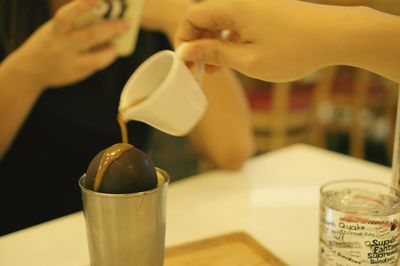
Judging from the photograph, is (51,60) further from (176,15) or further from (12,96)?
(176,15)

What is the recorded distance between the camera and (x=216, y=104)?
116 centimetres

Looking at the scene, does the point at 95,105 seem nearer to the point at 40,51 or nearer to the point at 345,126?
the point at 40,51

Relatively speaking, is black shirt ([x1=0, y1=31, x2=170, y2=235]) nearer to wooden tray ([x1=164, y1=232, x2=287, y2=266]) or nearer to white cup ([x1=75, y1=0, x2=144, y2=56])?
white cup ([x1=75, y1=0, x2=144, y2=56])

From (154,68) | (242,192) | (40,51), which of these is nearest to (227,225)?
(242,192)

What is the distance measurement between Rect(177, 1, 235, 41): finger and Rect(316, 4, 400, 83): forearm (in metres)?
0.13

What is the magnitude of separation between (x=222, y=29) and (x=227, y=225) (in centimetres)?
34

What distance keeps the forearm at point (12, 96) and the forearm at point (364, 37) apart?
2.33 feet

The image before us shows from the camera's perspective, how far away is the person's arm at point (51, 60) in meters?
0.93

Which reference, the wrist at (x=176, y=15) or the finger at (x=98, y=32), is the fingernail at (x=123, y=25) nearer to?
the finger at (x=98, y=32)

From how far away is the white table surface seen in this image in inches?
28.1

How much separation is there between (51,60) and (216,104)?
41 cm

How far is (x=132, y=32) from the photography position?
971mm

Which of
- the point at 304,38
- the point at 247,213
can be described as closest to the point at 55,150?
the point at 247,213

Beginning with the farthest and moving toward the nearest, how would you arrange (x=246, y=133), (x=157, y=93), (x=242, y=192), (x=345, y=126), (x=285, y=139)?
(x=345, y=126) < (x=285, y=139) < (x=246, y=133) < (x=242, y=192) < (x=157, y=93)
